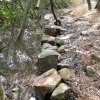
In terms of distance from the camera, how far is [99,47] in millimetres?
8922

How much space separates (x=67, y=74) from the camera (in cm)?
702

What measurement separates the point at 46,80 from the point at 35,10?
11.0 metres

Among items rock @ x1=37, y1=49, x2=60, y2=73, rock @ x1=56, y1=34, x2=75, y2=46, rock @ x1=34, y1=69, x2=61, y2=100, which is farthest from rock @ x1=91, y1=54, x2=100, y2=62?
rock @ x1=56, y1=34, x2=75, y2=46

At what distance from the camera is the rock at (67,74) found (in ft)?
22.6

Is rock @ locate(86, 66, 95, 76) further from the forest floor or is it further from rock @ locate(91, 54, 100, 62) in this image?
rock @ locate(91, 54, 100, 62)

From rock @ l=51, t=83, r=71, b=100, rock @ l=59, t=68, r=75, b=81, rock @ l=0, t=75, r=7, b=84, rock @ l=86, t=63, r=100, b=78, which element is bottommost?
rock @ l=0, t=75, r=7, b=84

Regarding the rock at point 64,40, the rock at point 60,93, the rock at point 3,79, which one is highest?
the rock at point 60,93

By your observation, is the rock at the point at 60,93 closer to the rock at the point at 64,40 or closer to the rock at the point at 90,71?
the rock at the point at 90,71

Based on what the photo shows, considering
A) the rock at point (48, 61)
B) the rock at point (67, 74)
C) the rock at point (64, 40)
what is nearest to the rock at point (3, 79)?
the rock at point (48, 61)

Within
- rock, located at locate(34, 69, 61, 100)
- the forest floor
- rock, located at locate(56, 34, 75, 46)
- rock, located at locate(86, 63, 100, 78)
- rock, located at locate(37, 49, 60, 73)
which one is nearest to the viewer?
rock, located at locate(34, 69, 61, 100)

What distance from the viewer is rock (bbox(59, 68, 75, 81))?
6879 millimetres

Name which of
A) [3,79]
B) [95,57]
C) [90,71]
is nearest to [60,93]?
[90,71]

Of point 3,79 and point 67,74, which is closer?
point 67,74

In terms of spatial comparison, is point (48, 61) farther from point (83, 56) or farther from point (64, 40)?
point (64, 40)
